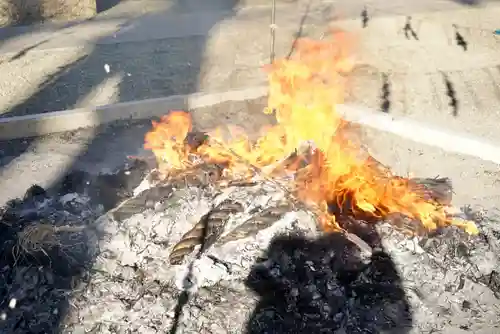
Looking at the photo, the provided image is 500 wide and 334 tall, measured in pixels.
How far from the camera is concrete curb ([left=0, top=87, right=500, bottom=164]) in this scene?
20.3 ft

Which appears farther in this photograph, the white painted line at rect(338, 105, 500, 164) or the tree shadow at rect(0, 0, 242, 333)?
the white painted line at rect(338, 105, 500, 164)

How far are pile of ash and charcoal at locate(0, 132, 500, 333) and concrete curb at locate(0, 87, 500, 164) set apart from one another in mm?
1386

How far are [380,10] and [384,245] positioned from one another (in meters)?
7.61

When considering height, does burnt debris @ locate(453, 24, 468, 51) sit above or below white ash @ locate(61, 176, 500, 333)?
above

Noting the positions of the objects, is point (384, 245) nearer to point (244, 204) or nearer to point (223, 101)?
point (244, 204)

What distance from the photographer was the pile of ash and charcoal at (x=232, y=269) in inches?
162

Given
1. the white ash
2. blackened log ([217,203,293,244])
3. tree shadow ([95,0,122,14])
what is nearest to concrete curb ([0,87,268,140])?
the white ash

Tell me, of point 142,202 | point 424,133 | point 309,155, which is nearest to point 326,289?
point 309,155

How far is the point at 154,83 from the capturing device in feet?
26.7

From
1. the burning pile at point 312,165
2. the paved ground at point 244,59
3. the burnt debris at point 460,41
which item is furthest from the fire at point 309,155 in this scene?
the burnt debris at point 460,41

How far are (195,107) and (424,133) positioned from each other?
313 centimetres

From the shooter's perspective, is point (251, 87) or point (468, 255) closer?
point (468, 255)

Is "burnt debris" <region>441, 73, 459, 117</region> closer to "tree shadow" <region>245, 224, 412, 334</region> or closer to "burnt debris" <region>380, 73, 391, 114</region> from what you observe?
"burnt debris" <region>380, 73, 391, 114</region>

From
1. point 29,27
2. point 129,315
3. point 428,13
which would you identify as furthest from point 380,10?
point 129,315
